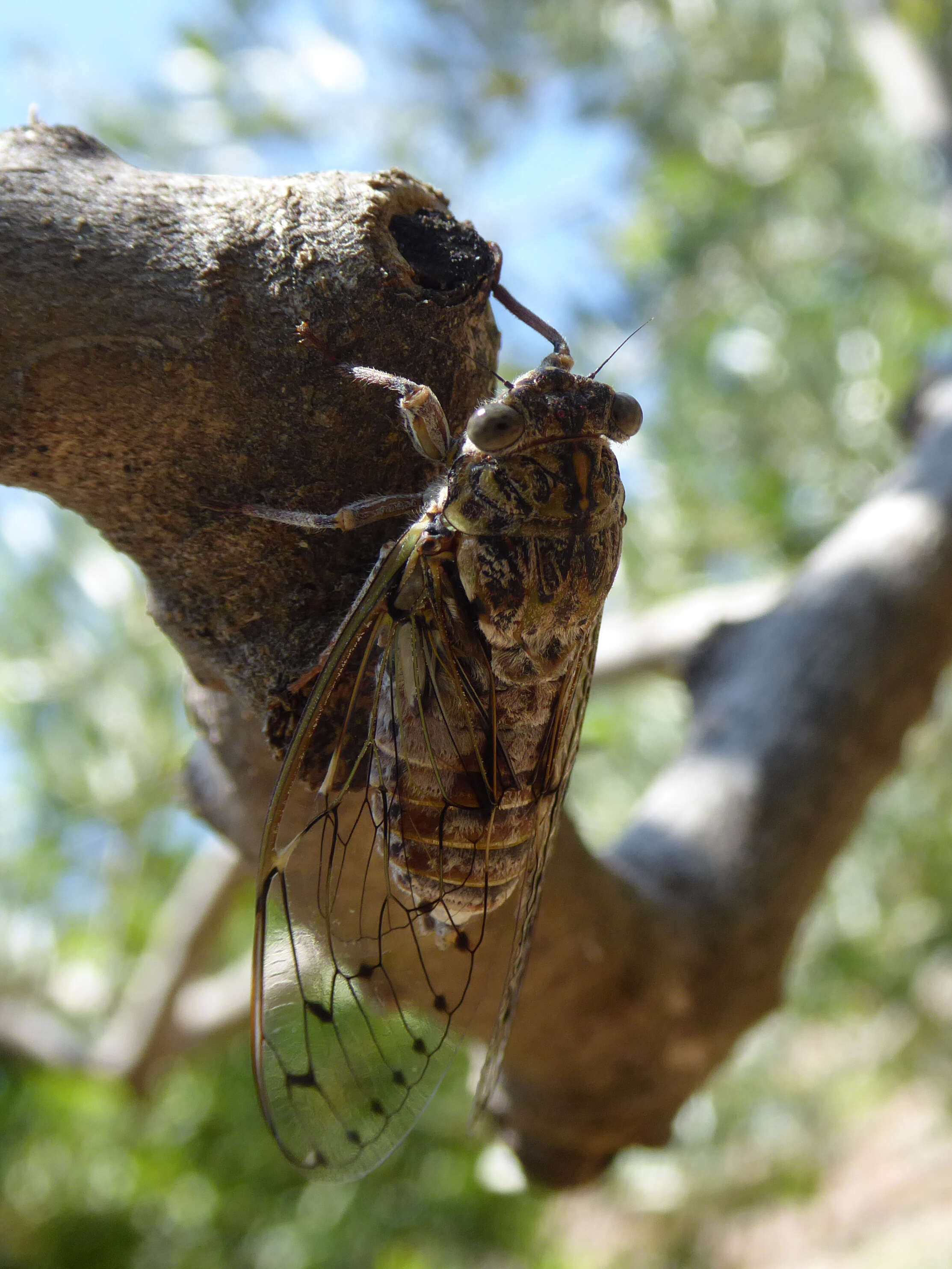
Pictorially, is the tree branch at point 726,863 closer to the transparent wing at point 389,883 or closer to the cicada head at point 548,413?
the transparent wing at point 389,883

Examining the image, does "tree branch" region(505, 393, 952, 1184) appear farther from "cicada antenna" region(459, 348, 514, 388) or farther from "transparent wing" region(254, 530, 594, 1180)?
"cicada antenna" region(459, 348, 514, 388)

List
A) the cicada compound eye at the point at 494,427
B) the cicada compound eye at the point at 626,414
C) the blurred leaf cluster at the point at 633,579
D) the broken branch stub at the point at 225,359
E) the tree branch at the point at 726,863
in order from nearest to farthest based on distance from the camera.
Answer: the broken branch stub at the point at 225,359, the cicada compound eye at the point at 494,427, the cicada compound eye at the point at 626,414, the tree branch at the point at 726,863, the blurred leaf cluster at the point at 633,579

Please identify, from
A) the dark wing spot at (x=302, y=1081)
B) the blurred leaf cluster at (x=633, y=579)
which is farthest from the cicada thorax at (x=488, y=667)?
the blurred leaf cluster at (x=633, y=579)

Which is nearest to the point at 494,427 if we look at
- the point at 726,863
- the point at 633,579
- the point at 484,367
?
the point at 484,367

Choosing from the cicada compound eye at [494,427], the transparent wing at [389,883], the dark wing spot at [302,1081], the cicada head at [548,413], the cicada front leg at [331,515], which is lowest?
the dark wing spot at [302,1081]

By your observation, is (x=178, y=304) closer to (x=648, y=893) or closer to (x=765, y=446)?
(x=648, y=893)

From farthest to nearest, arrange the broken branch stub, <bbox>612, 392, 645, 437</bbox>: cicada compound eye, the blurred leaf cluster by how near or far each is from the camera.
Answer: the blurred leaf cluster, <bbox>612, 392, 645, 437</bbox>: cicada compound eye, the broken branch stub

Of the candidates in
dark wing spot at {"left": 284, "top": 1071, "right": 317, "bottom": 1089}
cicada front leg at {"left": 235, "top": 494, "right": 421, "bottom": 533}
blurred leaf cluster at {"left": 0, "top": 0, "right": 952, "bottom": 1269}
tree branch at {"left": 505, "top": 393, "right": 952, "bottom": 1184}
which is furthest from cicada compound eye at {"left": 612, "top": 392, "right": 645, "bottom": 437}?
blurred leaf cluster at {"left": 0, "top": 0, "right": 952, "bottom": 1269}

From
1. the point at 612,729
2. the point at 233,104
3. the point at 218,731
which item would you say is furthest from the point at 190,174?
the point at 233,104
